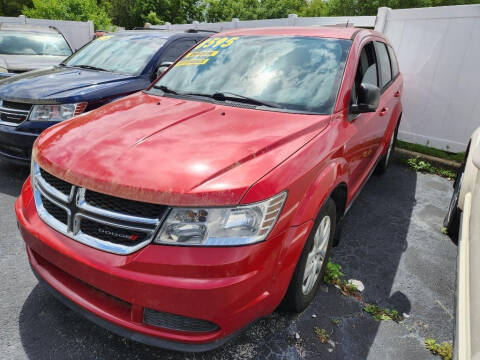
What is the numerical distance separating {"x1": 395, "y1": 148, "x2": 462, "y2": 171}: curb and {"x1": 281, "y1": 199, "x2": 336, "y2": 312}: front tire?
3.69m

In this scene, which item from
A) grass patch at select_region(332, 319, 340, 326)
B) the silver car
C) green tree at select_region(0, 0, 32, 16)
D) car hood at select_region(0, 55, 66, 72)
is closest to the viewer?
grass patch at select_region(332, 319, 340, 326)

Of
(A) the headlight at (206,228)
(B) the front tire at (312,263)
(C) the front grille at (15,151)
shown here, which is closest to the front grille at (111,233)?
(A) the headlight at (206,228)

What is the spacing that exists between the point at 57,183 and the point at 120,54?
3585 mm

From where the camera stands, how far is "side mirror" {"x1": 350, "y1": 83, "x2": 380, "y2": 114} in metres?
2.54

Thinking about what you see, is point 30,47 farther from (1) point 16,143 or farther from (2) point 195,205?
(2) point 195,205

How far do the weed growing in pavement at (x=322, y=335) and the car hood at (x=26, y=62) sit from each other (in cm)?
601

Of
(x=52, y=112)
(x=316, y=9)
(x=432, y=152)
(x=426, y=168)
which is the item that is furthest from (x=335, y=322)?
(x=316, y=9)

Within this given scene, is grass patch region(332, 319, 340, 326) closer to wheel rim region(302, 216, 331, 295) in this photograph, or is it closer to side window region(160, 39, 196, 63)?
wheel rim region(302, 216, 331, 295)

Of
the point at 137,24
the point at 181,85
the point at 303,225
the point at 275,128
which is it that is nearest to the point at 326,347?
the point at 303,225

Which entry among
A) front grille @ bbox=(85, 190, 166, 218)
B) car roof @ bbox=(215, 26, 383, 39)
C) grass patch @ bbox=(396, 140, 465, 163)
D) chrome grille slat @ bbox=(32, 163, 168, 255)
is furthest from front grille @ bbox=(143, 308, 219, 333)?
grass patch @ bbox=(396, 140, 465, 163)

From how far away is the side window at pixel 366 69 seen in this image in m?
2.81

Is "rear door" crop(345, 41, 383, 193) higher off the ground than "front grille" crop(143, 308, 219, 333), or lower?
higher

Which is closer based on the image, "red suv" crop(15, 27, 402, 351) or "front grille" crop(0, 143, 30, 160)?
"red suv" crop(15, 27, 402, 351)

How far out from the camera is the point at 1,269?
261 cm
